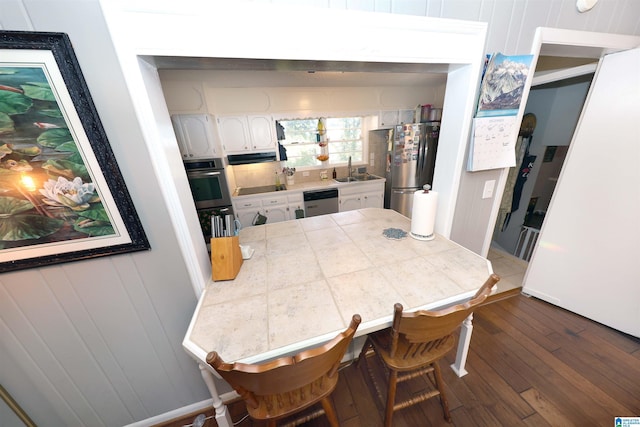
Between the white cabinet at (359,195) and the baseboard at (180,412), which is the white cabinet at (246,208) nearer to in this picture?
the white cabinet at (359,195)

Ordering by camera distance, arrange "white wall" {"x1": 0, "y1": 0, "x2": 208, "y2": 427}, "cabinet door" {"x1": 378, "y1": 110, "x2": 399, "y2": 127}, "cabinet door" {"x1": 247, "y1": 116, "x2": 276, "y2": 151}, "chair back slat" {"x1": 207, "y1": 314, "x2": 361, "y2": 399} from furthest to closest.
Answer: "cabinet door" {"x1": 378, "y1": 110, "x2": 399, "y2": 127} → "cabinet door" {"x1": 247, "y1": 116, "x2": 276, "y2": 151} → "white wall" {"x1": 0, "y1": 0, "x2": 208, "y2": 427} → "chair back slat" {"x1": 207, "y1": 314, "x2": 361, "y2": 399}

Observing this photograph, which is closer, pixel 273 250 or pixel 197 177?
pixel 273 250

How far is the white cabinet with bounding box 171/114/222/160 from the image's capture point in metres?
2.54

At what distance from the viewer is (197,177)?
2605 millimetres

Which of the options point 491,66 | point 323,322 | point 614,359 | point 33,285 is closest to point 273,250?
point 323,322

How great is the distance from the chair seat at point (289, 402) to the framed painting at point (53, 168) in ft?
2.77

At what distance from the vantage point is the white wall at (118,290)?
0.70 meters

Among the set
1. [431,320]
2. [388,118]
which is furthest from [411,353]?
[388,118]

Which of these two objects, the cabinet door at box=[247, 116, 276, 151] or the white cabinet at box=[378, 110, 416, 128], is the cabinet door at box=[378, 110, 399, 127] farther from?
the cabinet door at box=[247, 116, 276, 151]

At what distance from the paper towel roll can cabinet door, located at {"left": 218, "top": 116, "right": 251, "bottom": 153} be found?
2571 millimetres

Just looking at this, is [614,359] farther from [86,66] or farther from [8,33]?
[8,33]

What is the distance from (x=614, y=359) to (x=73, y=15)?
3319 mm

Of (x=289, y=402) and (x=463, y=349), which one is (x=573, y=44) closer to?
(x=463, y=349)

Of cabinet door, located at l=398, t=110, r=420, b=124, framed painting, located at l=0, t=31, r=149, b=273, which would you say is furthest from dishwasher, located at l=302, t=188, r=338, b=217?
framed painting, located at l=0, t=31, r=149, b=273
